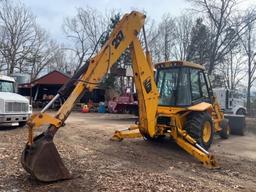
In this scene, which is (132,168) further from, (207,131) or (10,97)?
(10,97)

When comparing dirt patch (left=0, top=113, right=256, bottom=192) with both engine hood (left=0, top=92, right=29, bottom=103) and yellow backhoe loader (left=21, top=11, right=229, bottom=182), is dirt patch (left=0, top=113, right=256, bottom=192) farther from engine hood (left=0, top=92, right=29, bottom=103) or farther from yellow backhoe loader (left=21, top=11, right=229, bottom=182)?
engine hood (left=0, top=92, right=29, bottom=103)

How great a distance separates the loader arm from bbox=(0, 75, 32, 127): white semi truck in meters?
5.87

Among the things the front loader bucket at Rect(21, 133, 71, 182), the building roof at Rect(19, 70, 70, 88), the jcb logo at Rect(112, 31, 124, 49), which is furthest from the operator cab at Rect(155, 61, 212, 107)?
the building roof at Rect(19, 70, 70, 88)

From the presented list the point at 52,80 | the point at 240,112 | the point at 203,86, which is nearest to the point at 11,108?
the point at 203,86

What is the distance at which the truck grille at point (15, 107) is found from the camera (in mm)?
13828

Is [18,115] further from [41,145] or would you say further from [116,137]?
[41,145]

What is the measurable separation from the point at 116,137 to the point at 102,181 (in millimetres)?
4703

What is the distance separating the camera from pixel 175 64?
10.7m

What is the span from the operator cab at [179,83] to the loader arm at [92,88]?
1.23m

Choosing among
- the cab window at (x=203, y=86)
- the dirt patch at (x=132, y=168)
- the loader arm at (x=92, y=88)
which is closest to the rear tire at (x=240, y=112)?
the dirt patch at (x=132, y=168)

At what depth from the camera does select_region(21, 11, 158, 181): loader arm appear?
635cm

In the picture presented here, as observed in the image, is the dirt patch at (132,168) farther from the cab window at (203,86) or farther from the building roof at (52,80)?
the building roof at (52,80)

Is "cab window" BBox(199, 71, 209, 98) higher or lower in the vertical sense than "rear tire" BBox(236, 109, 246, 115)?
higher

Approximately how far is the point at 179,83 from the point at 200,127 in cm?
146
